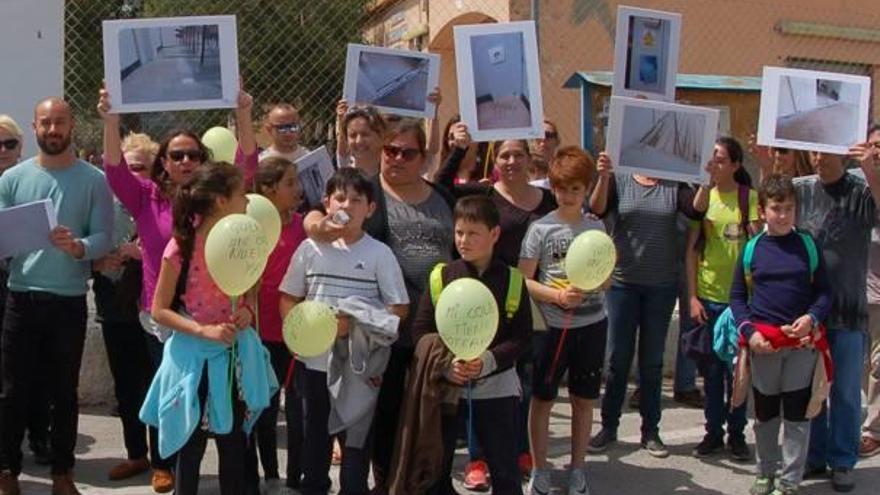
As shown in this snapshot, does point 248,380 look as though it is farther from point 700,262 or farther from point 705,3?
point 705,3

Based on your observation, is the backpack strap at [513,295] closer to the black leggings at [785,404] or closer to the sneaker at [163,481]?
the black leggings at [785,404]

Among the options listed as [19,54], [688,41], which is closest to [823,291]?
[19,54]

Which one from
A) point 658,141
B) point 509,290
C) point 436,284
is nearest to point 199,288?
point 436,284

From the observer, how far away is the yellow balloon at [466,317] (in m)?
4.20

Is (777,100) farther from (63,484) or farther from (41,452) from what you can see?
(41,452)

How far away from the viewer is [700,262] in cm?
589

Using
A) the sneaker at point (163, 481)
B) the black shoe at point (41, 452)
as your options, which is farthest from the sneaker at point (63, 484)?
the black shoe at point (41, 452)

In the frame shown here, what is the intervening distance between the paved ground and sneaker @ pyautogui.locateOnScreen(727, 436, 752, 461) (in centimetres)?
6

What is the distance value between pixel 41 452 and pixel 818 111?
173 inches

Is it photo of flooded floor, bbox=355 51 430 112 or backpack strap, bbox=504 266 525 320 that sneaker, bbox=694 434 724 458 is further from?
photo of flooded floor, bbox=355 51 430 112

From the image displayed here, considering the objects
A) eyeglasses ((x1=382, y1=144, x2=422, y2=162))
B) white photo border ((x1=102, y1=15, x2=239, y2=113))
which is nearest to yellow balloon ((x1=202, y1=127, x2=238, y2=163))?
white photo border ((x1=102, y1=15, x2=239, y2=113))

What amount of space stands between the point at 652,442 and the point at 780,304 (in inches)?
48.8

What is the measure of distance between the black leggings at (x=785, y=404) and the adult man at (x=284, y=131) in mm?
2769

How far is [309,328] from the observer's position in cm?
419
